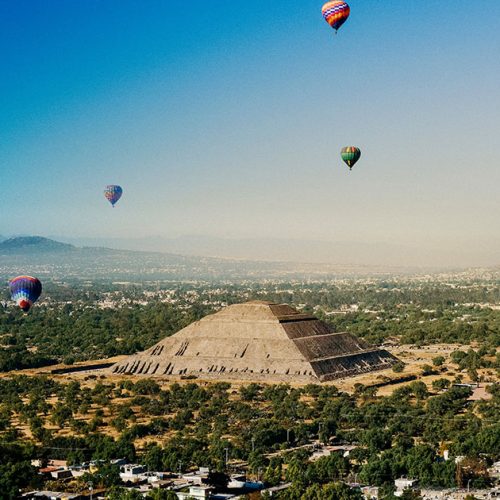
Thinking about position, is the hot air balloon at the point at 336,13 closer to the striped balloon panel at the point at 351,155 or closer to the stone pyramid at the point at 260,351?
the striped balloon panel at the point at 351,155

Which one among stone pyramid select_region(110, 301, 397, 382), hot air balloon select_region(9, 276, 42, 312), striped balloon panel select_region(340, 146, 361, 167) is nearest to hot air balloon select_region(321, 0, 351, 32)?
striped balloon panel select_region(340, 146, 361, 167)

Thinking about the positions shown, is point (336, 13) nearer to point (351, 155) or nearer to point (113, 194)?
point (351, 155)

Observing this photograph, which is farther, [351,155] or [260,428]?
[351,155]

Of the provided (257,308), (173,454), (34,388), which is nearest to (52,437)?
(173,454)

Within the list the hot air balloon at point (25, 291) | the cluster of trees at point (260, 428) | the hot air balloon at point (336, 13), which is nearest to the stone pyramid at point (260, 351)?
the cluster of trees at point (260, 428)

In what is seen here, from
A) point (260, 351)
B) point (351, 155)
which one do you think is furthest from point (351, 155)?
point (260, 351)

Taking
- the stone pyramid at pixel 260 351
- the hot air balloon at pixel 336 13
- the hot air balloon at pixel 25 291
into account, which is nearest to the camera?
the hot air balloon at pixel 336 13

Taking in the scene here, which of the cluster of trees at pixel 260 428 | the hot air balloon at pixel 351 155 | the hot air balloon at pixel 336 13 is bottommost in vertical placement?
the cluster of trees at pixel 260 428
